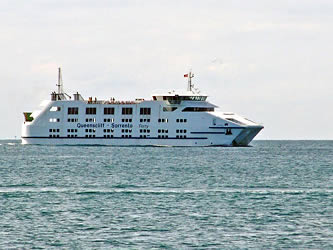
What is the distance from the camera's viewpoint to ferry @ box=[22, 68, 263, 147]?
11838cm

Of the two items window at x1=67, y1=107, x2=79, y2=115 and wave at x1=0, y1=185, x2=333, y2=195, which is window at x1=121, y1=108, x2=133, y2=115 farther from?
wave at x1=0, y1=185, x2=333, y2=195

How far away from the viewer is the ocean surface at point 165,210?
3180cm

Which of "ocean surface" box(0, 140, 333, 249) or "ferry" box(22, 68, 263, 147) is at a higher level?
"ferry" box(22, 68, 263, 147)

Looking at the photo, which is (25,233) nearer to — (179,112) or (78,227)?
(78,227)

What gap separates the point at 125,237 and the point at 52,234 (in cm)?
314

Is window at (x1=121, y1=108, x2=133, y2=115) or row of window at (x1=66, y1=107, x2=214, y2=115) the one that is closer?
row of window at (x1=66, y1=107, x2=214, y2=115)

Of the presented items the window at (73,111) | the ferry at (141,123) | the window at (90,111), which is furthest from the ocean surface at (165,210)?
the window at (73,111)

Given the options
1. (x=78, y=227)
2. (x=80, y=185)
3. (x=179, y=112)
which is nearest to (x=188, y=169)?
(x=80, y=185)

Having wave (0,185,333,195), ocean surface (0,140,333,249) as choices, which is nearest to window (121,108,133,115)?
ocean surface (0,140,333,249)

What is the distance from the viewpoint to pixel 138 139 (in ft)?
402

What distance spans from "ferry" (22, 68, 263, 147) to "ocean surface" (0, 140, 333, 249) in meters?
50.8

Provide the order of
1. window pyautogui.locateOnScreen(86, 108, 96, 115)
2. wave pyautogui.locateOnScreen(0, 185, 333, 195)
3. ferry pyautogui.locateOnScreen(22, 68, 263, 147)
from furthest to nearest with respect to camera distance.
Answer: window pyautogui.locateOnScreen(86, 108, 96, 115) → ferry pyautogui.locateOnScreen(22, 68, 263, 147) → wave pyautogui.locateOnScreen(0, 185, 333, 195)

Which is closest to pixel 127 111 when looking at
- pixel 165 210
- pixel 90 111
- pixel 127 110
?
pixel 127 110

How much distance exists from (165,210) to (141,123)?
81.9 m
